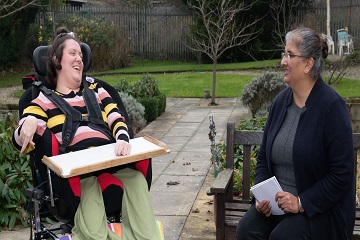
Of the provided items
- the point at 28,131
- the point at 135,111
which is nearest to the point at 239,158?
the point at 28,131

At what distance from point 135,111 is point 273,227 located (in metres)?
6.65

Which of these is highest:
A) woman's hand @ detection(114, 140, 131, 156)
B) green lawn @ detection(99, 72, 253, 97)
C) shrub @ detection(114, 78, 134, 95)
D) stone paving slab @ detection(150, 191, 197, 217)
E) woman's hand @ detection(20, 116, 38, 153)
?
woman's hand @ detection(20, 116, 38, 153)

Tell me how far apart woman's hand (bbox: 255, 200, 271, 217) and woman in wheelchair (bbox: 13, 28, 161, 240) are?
0.64 meters

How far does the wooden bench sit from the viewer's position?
12.5ft

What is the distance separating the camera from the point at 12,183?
508cm

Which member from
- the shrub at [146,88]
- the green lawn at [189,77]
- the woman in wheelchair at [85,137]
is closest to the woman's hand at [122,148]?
the woman in wheelchair at [85,137]

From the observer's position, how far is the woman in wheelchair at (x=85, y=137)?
135 inches

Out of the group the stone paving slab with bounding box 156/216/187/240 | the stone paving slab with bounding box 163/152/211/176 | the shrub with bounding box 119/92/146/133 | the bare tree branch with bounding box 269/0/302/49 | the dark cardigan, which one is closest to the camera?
the dark cardigan

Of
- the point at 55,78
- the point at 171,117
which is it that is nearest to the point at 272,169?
the point at 55,78

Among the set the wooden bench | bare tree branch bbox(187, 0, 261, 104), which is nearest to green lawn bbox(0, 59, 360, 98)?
bare tree branch bbox(187, 0, 261, 104)

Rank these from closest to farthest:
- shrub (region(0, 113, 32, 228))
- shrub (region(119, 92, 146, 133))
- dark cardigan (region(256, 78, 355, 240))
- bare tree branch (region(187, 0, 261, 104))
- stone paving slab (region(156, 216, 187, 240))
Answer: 1. dark cardigan (region(256, 78, 355, 240))
2. stone paving slab (region(156, 216, 187, 240))
3. shrub (region(0, 113, 32, 228))
4. shrub (region(119, 92, 146, 133))
5. bare tree branch (region(187, 0, 261, 104))

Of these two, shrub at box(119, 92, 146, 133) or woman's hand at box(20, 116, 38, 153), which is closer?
woman's hand at box(20, 116, 38, 153)

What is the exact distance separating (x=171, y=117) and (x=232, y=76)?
23.3ft

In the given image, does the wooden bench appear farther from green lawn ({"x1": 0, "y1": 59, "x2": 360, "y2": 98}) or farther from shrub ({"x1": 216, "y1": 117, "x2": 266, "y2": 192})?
green lawn ({"x1": 0, "y1": 59, "x2": 360, "y2": 98})
